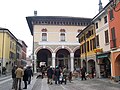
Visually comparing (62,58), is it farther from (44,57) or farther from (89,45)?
(89,45)

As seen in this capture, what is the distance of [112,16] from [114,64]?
5.17 meters

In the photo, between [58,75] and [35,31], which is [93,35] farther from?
[35,31]

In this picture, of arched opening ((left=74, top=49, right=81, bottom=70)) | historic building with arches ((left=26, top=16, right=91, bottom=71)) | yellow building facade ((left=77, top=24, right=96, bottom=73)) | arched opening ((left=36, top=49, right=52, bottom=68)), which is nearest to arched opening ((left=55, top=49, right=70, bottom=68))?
historic building with arches ((left=26, top=16, right=91, bottom=71))

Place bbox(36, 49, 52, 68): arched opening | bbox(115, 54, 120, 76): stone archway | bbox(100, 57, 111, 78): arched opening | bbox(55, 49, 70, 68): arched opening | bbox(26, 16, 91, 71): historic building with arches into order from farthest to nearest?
1. bbox(55, 49, 70, 68): arched opening
2. bbox(36, 49, 52, 68): arched opening
3. bbox(26, 16, 91, 71): historic building with arches
4. bbox(100, 57, 111, 78): arched opening
5. bbox(115, 54, 120, 76): stone archway

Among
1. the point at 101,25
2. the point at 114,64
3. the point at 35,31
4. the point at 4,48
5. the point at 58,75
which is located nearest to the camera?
the point at 58,75

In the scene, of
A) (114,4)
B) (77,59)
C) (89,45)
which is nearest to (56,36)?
(77,59)

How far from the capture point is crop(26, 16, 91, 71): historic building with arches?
140ft

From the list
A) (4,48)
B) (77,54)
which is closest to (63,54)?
(77,54)

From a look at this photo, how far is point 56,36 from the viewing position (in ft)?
143

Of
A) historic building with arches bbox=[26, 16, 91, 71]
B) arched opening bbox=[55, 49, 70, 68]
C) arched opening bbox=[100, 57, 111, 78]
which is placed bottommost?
arched opening bbox=[100, 57, 111, 78]

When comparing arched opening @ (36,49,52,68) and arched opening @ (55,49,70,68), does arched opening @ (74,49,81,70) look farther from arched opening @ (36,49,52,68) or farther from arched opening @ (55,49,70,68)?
arched opening @ (36,49,52,68)

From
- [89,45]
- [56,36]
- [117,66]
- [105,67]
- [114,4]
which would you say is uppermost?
[114,4]

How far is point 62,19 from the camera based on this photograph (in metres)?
43.8

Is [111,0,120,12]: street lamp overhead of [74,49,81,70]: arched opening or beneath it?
overhead
